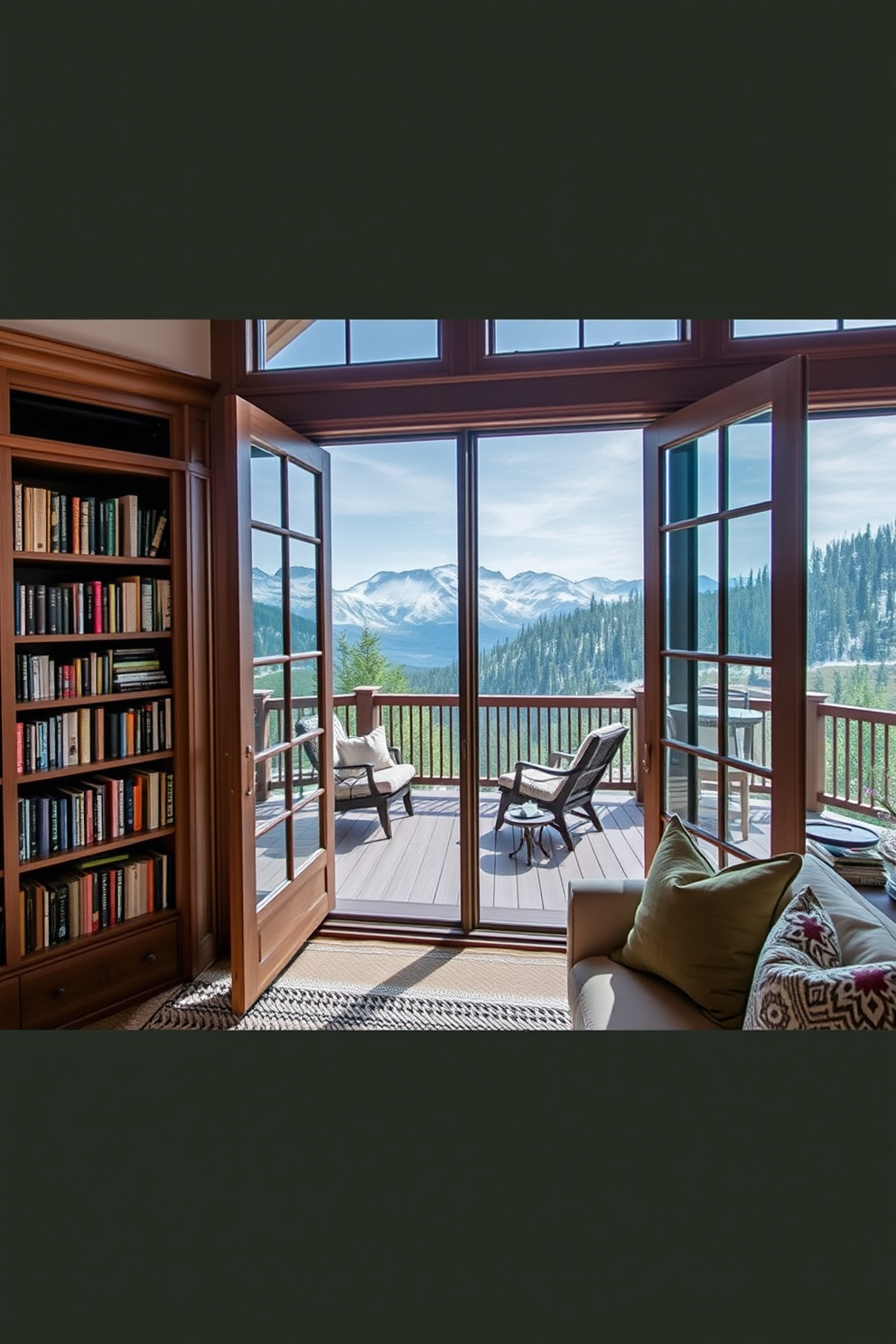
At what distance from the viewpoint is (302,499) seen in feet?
9.29

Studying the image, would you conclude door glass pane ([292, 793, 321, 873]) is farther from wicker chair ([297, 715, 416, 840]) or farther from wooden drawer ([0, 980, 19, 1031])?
wicker chair ([297, 715, 416, 840])

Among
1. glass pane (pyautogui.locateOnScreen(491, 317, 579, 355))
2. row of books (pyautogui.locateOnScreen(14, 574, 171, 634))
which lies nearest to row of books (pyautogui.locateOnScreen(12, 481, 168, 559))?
row of books (pyautogui.locateOnScreen(14, 574, 171, 634))

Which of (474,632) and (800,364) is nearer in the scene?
(800,364)

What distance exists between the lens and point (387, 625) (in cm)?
700

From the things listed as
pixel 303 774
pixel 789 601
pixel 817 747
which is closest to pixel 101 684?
pixel 303 774

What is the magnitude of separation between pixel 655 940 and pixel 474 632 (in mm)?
1523

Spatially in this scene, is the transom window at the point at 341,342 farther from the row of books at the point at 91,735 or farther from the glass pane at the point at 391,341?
the row of books at the point at 91,735

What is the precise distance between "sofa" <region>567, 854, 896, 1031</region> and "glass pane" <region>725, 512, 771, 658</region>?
0.74 meters

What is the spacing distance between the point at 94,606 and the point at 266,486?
0.78 meters

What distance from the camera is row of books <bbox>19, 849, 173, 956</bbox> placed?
2283mm

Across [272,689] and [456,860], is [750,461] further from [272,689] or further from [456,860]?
[456,860]

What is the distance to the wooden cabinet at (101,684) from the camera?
7.29 feet

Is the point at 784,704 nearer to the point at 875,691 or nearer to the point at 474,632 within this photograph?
the point at 474,632

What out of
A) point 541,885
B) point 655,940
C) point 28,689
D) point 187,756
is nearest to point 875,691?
point 541,885
